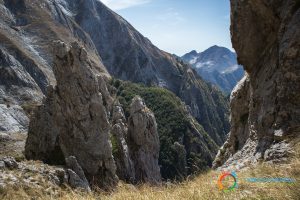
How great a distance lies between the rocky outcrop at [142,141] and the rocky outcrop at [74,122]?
988 inches

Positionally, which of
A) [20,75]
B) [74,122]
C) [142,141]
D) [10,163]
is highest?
[20,75]

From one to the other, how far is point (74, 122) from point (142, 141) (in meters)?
30.9

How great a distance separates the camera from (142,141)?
291 ft

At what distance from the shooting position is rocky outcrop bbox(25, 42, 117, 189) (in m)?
59.2

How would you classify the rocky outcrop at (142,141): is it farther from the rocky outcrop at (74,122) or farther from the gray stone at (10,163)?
the gray stone at (10,163)

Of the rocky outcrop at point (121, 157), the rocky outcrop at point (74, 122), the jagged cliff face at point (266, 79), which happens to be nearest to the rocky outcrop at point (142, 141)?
the rocky outcrop at point (121, 157)

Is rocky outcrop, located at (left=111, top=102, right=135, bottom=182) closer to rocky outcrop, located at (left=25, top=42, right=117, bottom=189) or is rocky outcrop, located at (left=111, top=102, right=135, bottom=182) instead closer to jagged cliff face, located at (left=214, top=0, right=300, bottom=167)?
rocky outcrop, located at (left=25, top=42, right=117, bottom=189)

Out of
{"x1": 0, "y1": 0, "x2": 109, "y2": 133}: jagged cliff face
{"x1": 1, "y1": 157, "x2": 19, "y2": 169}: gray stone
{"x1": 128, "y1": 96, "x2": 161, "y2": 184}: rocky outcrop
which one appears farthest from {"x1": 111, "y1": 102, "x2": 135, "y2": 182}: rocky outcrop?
{"x1": 1, "y1": 157, "x2": 19, "y2": 169}: gray stone

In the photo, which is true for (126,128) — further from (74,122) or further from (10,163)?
(10,163)

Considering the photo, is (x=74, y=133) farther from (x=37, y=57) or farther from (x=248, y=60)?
(x=37, y=57)

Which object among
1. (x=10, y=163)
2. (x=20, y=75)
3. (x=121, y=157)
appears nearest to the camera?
(x=10, y=163)

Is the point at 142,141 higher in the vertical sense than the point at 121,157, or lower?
higher

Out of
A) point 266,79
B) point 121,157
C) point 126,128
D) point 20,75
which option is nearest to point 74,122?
point 121,157

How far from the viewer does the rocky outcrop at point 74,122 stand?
59188 millimetres
